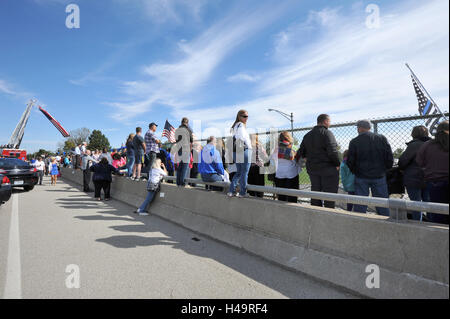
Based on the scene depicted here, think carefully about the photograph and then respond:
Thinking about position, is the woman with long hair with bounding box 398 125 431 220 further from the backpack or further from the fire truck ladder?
the fire truck ladder

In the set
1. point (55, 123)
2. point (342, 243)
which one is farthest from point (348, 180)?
point (55, 123)

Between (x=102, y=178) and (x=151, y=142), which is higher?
(x=151, y=142)

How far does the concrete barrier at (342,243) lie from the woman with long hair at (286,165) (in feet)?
3.32

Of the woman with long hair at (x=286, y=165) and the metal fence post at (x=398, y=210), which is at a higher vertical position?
the woman with long hair at (x=286, y=165)

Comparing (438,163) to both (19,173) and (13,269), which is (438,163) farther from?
(19,173)

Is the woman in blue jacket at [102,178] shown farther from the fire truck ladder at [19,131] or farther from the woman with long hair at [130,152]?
the fire truck ladder at [19,131]

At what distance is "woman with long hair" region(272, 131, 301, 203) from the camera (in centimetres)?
581

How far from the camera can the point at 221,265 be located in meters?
4.28

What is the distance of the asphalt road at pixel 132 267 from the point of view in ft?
11.1

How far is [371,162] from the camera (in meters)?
4.68

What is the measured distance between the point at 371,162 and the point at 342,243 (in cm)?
170

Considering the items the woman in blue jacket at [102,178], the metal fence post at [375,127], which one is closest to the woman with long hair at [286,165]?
the metal fence post at [375,127]

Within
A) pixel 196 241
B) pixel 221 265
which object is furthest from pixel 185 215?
pixel 221 265
